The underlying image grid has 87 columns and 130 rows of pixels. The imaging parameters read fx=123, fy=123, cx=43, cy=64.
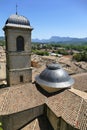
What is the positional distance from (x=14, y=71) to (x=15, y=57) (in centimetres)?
252

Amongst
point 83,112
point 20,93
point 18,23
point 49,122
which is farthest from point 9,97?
point 18,23

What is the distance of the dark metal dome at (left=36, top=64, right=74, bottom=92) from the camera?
17609mm

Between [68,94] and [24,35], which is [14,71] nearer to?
[24,35]

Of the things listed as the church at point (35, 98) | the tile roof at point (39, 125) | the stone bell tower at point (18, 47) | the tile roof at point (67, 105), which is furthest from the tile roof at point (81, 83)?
the stone bell tower at point (18, 47)

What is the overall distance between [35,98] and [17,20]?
12.6 metres

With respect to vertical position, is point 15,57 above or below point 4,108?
above

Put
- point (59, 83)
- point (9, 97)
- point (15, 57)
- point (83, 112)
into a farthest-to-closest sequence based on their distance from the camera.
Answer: point (15, 57)
point (59, 83)
point (9, 97)
point (83, 112)

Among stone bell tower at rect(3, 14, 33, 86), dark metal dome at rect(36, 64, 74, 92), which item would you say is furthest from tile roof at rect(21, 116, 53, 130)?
stone bell tower at rect(3, 14, 33, 86)

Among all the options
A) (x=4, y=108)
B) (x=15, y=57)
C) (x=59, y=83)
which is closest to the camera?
(x=4, y=108)

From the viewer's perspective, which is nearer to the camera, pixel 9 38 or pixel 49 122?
pixel 49 122

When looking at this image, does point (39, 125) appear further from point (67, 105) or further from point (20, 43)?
point (20, 43)

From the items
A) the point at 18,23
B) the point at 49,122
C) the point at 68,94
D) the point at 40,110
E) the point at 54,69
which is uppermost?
the point at 18,23

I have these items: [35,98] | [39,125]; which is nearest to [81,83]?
[35,98]

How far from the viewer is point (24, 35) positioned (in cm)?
2112
